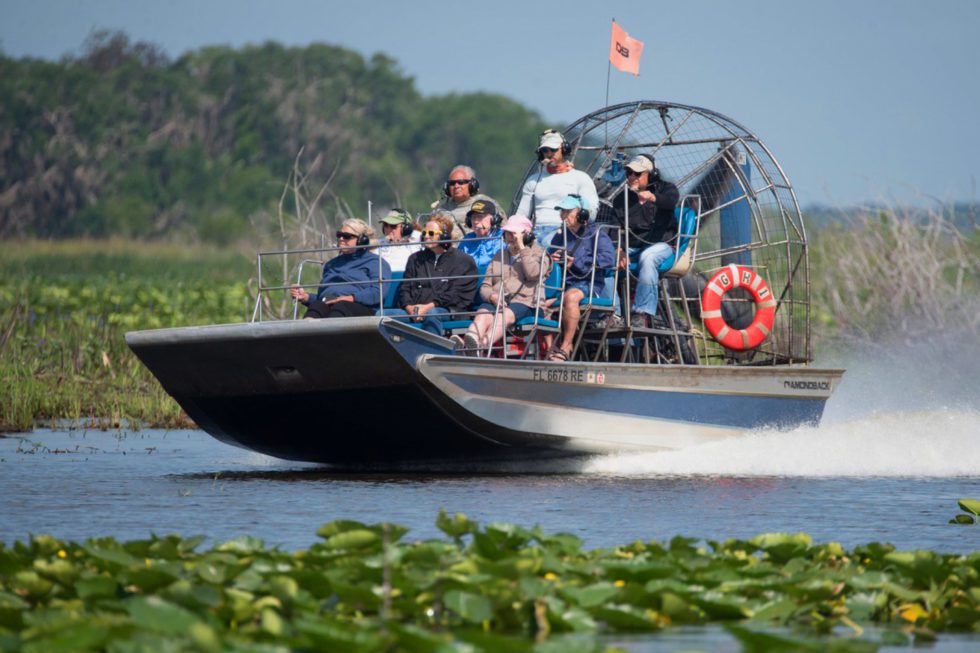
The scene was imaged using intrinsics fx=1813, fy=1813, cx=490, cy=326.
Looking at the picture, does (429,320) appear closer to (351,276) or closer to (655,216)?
(351,276)

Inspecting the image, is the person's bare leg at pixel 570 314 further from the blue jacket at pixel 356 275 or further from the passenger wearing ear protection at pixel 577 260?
the blue jacket at pixel 356 275

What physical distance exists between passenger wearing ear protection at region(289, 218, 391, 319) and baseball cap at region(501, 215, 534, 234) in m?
1.03

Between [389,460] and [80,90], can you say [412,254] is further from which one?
[80,90]

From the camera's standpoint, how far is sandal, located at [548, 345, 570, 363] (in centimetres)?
1334

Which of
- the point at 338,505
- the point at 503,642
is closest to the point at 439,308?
the point at 338,505

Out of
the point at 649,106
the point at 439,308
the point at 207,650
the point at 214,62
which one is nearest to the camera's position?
the point at 207,650

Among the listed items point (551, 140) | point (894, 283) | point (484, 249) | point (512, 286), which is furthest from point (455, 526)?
point (894, 283)

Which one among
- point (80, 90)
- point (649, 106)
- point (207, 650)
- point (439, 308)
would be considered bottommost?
point (207, 650)

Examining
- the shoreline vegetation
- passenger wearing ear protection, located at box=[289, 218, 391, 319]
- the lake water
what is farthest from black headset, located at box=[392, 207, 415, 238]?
the shoreline vegetation

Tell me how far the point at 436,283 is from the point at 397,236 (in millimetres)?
814

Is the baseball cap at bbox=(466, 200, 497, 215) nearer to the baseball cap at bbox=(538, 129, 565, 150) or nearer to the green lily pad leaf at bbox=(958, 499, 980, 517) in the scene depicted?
the baseball cap at bbox=(538, 129, 565, 150)

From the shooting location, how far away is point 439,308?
1329cm

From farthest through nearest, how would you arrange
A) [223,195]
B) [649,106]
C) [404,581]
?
1. [223,195]
2. [649,106]
3. [404,581]

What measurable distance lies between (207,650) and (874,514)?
6.72m
